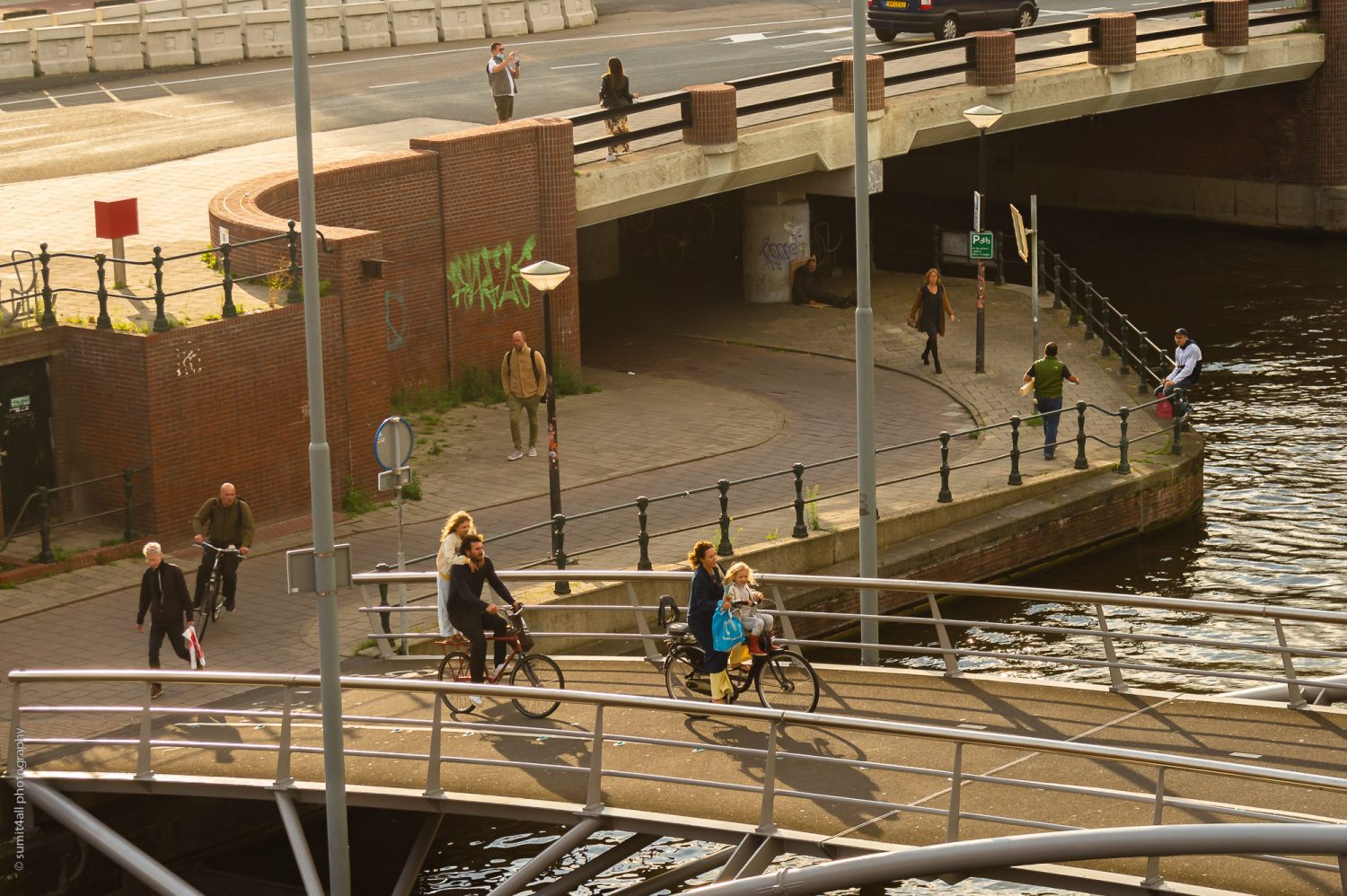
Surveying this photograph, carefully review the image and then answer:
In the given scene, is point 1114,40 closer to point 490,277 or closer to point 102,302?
point 490,277

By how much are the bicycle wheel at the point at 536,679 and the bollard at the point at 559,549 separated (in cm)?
370

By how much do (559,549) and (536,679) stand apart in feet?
14.4

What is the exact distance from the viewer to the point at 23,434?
23.8 m

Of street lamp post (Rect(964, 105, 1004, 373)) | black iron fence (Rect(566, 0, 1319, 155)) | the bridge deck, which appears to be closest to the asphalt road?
black iron fence (Rect(566, 0, 1319, 155))

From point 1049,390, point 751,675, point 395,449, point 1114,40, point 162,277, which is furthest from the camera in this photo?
point 1114,40

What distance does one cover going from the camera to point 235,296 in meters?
25.4

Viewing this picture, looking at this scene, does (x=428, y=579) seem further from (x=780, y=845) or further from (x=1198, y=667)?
(x=1198, y=667)

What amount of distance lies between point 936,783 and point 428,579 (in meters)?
6.07

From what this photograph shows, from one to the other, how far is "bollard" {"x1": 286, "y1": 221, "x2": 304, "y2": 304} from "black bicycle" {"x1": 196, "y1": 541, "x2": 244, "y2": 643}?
483 cm

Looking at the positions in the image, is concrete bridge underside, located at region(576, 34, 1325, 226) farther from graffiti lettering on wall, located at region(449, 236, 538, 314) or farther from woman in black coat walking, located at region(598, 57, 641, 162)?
graffiti lettering on wall, located at region(449, 236, 538, 314)

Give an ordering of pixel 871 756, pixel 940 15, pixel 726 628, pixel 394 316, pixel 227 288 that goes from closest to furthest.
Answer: pixel 871 756, pixel 726 628, pixel 227 288, pixel 394 316, pixel 940 15

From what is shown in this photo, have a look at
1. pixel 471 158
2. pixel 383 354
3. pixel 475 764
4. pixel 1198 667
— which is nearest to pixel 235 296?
pixel 383 354

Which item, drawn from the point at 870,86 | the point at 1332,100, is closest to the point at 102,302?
the point at 870,86

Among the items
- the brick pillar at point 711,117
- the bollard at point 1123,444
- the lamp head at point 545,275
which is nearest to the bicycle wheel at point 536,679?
the lamp head at point 545,275
